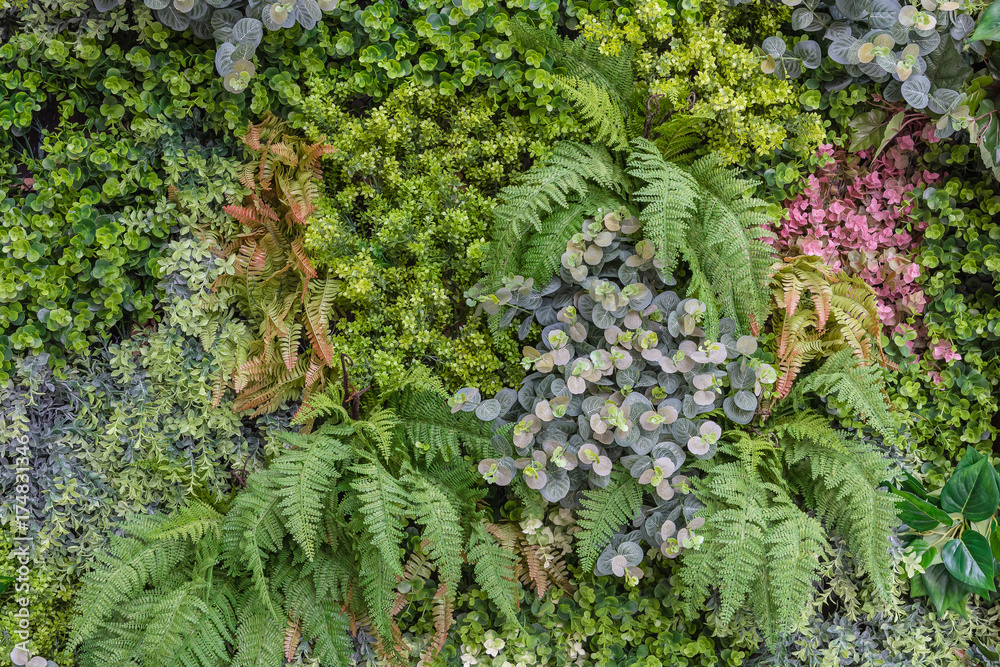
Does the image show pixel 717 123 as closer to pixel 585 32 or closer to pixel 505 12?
pixel 585 32

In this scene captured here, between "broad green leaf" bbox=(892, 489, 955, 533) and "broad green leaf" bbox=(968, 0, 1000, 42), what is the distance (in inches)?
65.5

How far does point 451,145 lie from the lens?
2.50m

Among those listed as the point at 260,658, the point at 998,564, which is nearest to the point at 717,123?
the point at 998,564

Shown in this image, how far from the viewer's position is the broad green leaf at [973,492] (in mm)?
2377

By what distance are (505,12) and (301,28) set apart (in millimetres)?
761

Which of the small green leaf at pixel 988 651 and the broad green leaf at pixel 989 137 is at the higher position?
the broad green leaf at pixel 989 137

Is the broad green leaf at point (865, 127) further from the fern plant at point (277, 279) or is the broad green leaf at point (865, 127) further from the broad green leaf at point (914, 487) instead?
the fern plant at point (277, 279)

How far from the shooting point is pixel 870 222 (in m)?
2.64

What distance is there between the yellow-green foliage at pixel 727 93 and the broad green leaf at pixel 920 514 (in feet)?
4.57

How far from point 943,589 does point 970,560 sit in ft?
0.55

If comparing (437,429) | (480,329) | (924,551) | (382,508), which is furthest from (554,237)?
(924,551)

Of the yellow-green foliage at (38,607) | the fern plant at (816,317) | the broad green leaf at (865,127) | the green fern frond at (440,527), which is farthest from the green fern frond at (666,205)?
the yellow-green foliage at (38,607)

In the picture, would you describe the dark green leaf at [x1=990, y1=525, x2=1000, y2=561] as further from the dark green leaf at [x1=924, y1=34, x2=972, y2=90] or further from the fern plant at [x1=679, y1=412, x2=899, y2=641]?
the dark green leaf at [x1=924, y1=34, x2=972, y2=90]

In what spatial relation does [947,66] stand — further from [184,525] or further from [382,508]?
[184,525]
